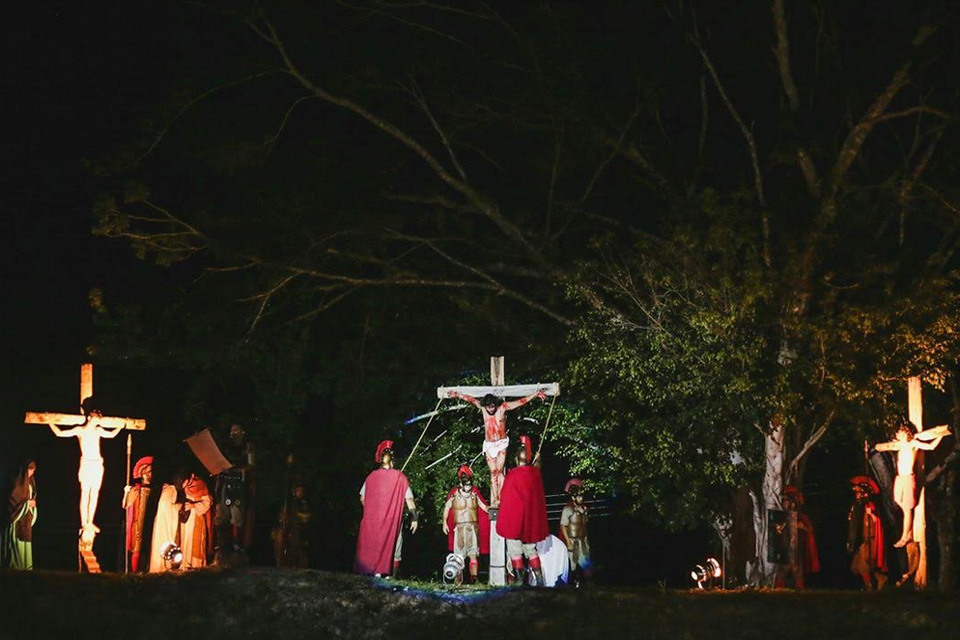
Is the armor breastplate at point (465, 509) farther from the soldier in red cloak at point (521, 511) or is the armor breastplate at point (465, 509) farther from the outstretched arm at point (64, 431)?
the outstretched arm at point (64, 431)

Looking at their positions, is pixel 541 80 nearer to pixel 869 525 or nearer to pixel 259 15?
pixel 259 15

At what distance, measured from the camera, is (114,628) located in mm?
15375

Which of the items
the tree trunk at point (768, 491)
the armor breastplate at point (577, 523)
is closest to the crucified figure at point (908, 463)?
the tree trunk at point (768, 491)

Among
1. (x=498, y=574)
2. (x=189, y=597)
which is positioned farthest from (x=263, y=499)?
(x=189, y=597)

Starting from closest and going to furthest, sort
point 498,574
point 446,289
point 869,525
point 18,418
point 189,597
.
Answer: point 189,597 < point 498,574 < point 869,525 < point 18,418 < point 446,289

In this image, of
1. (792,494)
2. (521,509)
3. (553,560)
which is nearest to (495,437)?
(521,509)

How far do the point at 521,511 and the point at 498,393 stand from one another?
5.99ft

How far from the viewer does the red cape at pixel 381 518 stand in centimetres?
1941

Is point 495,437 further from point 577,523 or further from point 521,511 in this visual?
point 577,523

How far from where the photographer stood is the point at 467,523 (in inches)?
811

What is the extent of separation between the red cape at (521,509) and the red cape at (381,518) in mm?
1415

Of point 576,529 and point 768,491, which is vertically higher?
point 768,491

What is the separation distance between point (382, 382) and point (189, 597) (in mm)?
10435

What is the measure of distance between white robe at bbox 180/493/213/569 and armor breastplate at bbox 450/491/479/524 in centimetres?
374
